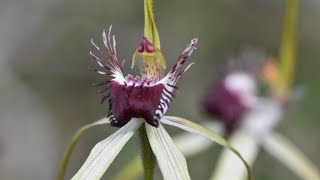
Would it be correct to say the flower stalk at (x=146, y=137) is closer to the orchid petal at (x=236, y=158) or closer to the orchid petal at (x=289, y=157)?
the orchid petal at (x=236, y=158)

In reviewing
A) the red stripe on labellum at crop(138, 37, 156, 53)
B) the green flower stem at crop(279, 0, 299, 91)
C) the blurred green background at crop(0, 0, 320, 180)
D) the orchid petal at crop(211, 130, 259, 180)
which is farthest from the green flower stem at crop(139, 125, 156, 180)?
the blurred green background at crop(0, 0, 320, 180)

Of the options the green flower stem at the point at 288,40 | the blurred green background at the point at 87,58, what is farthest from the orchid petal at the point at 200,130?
the blurred green background at the point at 87,58

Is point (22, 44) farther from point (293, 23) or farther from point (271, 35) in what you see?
point (293, 23)

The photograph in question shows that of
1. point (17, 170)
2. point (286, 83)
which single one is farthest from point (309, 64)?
point (286, 83)

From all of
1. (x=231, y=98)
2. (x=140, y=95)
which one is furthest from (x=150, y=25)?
(x=231, y=98)

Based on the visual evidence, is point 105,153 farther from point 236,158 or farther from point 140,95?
point 236,158

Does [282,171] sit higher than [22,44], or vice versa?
[22,44]
